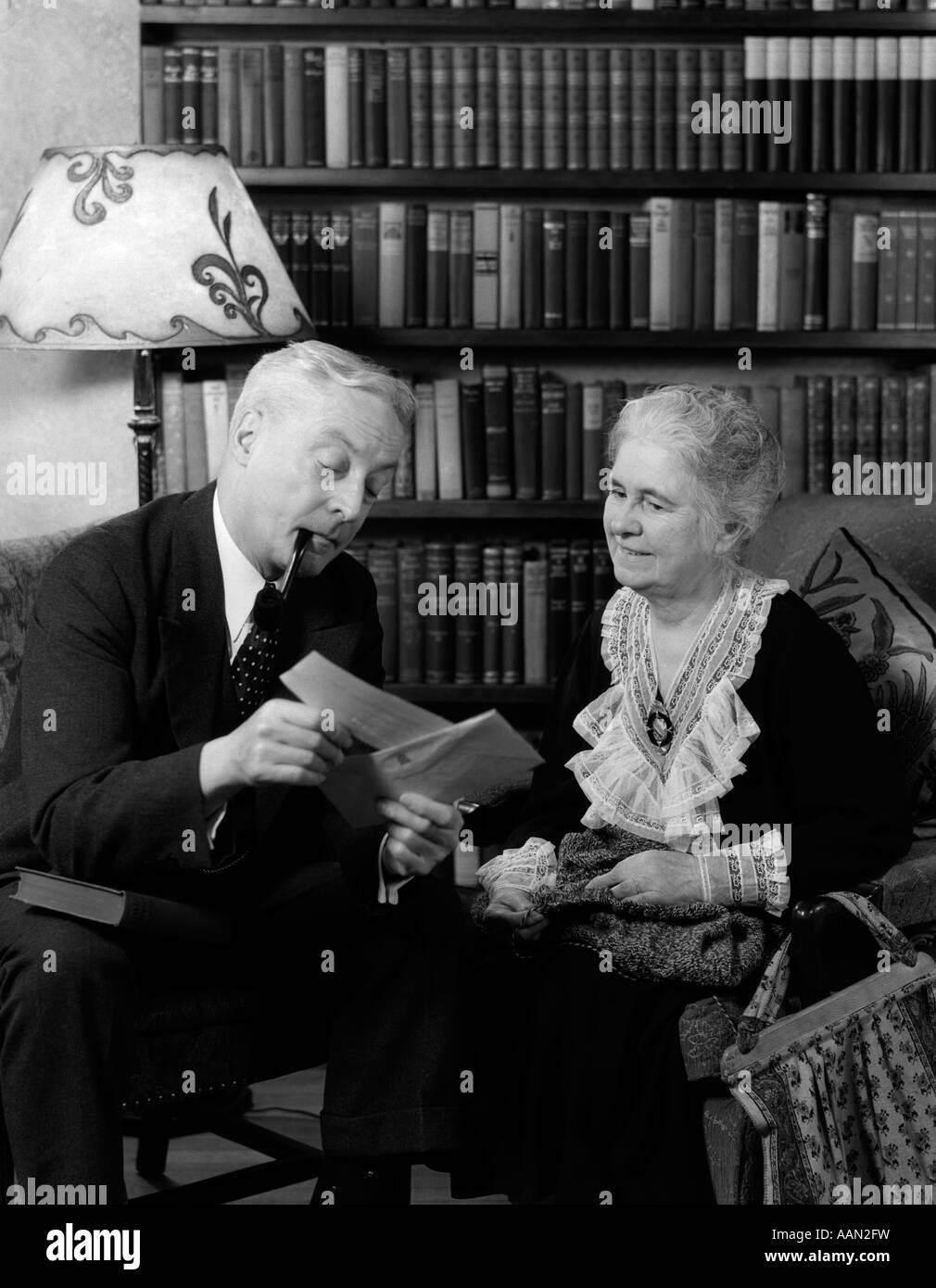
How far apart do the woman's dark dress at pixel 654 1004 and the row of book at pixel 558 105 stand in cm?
146

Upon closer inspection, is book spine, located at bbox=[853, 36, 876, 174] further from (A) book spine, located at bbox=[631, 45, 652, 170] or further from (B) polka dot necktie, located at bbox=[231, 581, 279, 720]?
(B) polka dot necktie, located at bbox=[231, 581, 279, 720]

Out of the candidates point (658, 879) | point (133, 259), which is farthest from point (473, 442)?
point (658, 879)

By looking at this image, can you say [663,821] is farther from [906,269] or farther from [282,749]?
[906,269]

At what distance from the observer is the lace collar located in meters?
1.82

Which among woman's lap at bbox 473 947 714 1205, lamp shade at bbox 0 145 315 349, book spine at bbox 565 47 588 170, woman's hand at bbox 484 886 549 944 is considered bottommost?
woman's lap at bbox 473 947 714 1205

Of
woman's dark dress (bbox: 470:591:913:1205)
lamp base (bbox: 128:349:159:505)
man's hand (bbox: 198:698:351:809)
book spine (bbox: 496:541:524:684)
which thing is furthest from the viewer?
book spine (bbox: 496:541:524:684)

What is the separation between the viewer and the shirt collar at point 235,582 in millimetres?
1763

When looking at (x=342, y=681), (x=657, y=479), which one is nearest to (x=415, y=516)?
(x=657, y=479)

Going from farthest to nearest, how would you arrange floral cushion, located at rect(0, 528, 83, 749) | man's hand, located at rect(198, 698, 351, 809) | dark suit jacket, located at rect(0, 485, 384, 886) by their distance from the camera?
floral cushion, located at rect(0, 528, 83, 749) < dark suit jacket, located at rect(0, 485, 384, 886) < man's hand, located at rect(198, 698, 351, 809)

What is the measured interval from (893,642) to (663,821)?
0.41m

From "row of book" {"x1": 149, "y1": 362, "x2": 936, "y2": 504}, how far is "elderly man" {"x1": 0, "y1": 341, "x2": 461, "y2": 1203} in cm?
128

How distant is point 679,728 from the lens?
1879 mm

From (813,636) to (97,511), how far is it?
1.86m

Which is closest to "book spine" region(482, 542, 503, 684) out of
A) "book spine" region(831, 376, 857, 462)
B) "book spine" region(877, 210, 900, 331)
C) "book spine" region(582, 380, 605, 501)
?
"book spine" region(582, 380, 605, 501)
